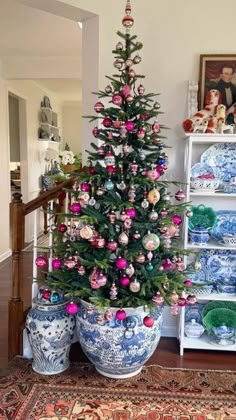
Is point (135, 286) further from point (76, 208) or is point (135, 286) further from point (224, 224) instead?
point (224, 224)

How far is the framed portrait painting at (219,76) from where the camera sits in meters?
2.52

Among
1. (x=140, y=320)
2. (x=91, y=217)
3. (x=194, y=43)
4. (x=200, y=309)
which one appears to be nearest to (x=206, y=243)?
(x=200, y=309)

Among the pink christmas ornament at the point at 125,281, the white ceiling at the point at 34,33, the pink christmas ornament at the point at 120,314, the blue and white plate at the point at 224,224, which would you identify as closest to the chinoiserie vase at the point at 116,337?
the pink christmas ornament at the point at 120,314

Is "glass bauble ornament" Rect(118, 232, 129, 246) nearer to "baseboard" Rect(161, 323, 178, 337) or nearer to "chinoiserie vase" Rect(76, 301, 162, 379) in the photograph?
"chinoiserie vase" Rect(76, 301, 162, 379)

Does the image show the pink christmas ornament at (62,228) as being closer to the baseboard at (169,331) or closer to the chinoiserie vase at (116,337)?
the chinoiserie vase at (116,337)

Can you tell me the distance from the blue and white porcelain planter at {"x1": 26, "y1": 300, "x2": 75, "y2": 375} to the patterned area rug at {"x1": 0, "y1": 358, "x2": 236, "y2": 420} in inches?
2.9

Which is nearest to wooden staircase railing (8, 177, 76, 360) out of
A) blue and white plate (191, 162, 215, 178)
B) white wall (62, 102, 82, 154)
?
blue and white plate (191, 162, 215, 178)

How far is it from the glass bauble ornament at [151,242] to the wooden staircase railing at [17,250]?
0.68 meters

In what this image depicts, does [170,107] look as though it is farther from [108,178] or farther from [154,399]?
[154,399]

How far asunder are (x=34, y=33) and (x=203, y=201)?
8.82 ft

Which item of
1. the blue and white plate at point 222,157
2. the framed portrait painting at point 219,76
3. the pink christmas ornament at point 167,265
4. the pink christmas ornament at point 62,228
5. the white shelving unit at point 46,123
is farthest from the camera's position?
the white shelving unit at point 46,123

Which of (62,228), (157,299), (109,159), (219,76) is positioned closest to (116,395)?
(157,299)

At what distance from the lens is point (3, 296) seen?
3.52 metres

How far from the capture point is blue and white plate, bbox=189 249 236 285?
2.70 m
